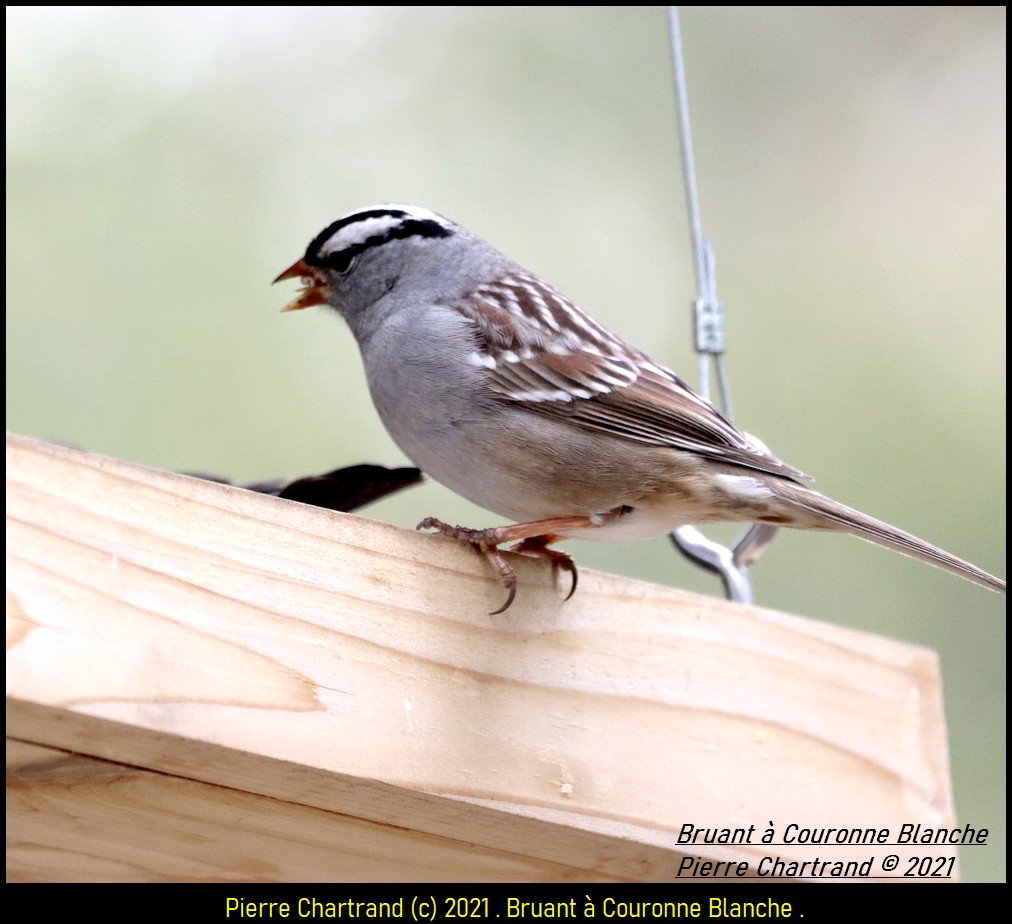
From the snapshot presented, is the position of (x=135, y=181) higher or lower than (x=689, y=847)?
higher

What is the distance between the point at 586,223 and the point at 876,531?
2587 millimetres

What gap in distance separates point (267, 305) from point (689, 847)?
92.3 inches

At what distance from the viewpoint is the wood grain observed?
112cm

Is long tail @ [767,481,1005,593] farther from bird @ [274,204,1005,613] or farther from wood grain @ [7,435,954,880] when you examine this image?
wood grain @ [7,435,954,880]

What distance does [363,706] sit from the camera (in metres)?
1.29

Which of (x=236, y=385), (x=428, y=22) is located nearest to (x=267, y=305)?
(x=236, y=385)

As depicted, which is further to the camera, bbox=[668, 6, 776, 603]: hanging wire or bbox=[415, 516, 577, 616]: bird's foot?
bbox=[668, 6, 776, 603]: hanging wire

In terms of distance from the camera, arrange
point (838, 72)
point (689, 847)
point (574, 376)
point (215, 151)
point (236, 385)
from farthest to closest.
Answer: point (838, 72) < point (215, 151) < point (236, 385) < point (574, 376) < point (689, 847)

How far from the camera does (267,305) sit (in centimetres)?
354

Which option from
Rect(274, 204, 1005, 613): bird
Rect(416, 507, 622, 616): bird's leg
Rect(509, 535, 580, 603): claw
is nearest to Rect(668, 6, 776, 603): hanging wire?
Rect(274, 204, 1005, 613): bird

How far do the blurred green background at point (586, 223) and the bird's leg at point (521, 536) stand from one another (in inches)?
55.0

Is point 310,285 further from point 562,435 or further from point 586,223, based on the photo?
point 586,223

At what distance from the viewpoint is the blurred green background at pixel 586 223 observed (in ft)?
10.7

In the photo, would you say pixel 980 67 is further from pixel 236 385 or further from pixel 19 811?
pixel 19 811
